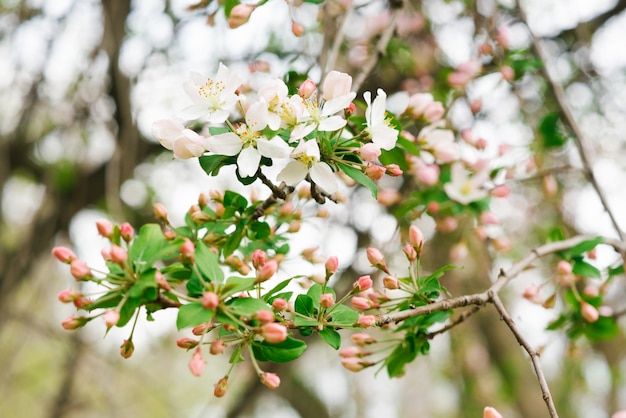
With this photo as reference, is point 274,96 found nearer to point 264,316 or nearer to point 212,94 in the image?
point 212,94

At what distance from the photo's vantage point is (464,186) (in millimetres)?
1464

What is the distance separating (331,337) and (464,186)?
2.49ft

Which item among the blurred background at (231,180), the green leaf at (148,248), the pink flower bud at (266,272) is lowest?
the blurred background at (231,180)

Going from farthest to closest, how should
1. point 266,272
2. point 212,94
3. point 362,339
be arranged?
point 362,339
point 212,94
point 266,272

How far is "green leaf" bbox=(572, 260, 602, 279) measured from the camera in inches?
47.3

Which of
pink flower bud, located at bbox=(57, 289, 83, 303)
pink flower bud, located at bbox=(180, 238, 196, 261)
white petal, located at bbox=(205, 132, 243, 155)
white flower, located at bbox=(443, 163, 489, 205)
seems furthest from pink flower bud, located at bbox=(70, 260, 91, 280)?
white flower, located at bbox=(443, 163, 489, 205)

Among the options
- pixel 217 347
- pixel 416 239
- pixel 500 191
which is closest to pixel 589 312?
pixel 500 191

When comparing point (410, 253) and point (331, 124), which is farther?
point (410, 253)

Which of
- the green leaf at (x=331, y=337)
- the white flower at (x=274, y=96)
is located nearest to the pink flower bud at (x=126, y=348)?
the green leaf at (x=331, y=337)

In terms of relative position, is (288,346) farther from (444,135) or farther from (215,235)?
(444,135)

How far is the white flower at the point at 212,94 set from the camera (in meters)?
0.89

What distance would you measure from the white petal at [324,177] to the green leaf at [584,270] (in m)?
0.66

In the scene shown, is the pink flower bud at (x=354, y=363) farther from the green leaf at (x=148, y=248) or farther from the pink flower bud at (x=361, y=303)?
the green leaf at (x=148, y=248)

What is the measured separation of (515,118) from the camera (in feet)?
8.29
